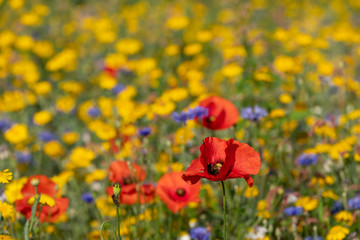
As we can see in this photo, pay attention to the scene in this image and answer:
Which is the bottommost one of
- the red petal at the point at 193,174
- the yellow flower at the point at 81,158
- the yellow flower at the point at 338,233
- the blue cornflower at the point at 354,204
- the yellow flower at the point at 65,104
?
the yellow flower at the point at 338,233

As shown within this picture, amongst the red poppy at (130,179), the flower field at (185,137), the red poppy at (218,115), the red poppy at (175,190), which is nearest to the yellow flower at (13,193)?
the flower field at (185,137)

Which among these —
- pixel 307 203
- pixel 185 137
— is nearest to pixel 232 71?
pixel 185 137

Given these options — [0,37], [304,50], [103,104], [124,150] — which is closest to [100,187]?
[124,150]

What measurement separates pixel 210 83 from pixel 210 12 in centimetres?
304

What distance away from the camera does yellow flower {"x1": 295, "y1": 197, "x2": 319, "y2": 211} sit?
6.46 feet

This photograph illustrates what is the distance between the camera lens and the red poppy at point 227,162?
129 cm

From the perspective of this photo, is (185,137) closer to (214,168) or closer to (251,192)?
(251,192)

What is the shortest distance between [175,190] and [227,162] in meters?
0.61

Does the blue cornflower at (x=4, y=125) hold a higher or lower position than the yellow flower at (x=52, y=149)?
higher

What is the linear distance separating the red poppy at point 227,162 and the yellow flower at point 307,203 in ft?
2.46

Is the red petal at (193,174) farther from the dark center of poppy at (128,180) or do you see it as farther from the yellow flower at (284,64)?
Result: the yellow flower at (284,64)

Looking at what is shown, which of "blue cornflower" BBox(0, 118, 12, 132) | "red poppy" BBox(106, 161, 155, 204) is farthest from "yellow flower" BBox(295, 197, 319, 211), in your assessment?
"blue cornflower" BBox(0, 118, 12, 132)

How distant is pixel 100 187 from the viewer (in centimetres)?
276

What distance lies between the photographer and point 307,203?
1.99 m
